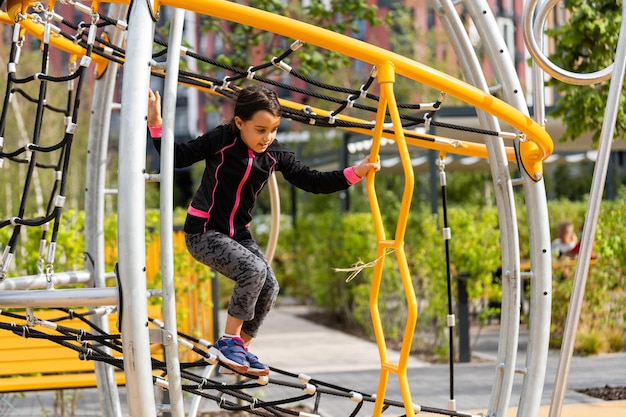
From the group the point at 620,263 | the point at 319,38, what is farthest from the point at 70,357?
the point at 620,263

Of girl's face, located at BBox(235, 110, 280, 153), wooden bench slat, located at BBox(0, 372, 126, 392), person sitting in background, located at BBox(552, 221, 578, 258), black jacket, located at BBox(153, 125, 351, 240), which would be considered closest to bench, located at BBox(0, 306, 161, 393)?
wooden bench slat, located at BBox(0, 372, 126, 392)

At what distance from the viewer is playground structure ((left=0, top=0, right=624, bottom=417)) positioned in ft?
8.79

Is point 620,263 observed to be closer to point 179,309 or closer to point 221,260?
point 179,309

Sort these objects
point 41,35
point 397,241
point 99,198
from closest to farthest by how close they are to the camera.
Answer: point 397,241 < point 41,35 < point 99,198

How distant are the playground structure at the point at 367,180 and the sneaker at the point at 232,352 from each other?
0.82 feet

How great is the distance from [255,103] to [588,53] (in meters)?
4.32

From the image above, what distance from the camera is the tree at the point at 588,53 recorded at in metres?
6.70

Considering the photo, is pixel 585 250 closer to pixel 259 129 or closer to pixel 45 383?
pixel 259 129

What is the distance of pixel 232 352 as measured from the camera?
3482mm

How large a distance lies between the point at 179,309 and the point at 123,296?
3998 mm

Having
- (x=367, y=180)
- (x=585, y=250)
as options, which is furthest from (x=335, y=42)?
(x=585, y=250)

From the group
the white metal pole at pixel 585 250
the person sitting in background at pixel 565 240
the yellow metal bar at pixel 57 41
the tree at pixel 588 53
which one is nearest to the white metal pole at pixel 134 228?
the yellow metal bar at pixel 57 41

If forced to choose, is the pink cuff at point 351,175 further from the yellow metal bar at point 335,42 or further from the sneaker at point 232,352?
the sneaker at point 232,352

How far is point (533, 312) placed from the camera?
3.80m
